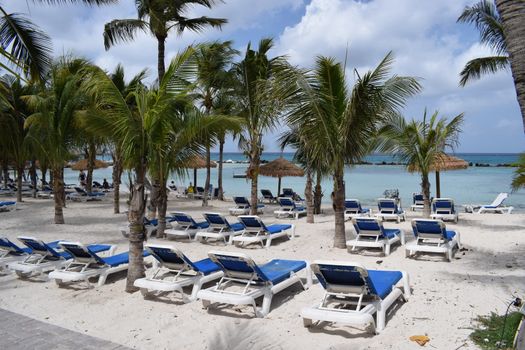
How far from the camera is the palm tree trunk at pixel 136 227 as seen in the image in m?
6.11

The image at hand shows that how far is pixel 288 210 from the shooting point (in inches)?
623

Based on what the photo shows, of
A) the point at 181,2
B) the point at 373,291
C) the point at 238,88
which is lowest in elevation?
the point at 373,291

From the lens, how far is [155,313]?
531cm

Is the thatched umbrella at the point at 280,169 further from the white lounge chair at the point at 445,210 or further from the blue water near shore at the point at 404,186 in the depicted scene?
the white lounge chair at the point at 445,210

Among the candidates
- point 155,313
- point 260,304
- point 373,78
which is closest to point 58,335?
point 155,313

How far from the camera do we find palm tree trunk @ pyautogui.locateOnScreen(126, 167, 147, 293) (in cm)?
611

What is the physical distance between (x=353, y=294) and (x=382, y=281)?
63 cm

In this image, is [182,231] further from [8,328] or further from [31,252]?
[8,328]

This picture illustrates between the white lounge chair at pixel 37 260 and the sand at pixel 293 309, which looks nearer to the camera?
the sand at pixel 293 309

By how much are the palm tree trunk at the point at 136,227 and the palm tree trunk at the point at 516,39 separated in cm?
467

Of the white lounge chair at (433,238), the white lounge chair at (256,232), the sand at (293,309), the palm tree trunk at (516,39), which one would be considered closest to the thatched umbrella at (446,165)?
the sand at (293,309)

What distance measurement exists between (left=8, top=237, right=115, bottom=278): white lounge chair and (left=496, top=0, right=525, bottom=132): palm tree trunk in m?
6.66

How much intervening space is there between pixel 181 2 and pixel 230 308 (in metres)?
9.62

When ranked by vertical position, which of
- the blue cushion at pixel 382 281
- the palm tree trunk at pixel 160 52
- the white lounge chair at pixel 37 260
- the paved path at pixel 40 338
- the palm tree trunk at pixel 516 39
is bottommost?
the paved path at pixel 40 338
